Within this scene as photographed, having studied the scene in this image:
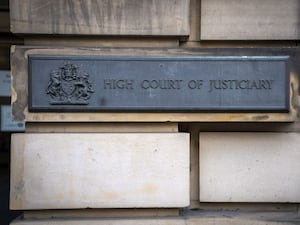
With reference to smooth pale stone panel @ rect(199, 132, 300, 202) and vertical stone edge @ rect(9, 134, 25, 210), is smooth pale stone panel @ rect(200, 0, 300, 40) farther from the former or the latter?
vertical stone edge @ rect(9, 134, 25, 210)

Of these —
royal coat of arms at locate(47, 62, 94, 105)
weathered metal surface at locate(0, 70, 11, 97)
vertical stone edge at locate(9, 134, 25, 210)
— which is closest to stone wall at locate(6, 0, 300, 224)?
vertical stone edge at locate(9, 134, 25, 210)

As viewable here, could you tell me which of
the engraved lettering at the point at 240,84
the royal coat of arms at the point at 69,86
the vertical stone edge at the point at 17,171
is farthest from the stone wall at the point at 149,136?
the engraved lettering at the point at 240,84

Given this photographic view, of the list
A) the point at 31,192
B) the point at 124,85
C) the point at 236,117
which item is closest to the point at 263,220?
the point at 236,117

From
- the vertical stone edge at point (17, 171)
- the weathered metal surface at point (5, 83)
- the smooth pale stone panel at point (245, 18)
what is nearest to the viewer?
the vertical stone edge at point (17, 171)

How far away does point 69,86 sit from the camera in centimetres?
398

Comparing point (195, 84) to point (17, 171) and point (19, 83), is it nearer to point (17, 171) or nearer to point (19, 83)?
point (19, 83)

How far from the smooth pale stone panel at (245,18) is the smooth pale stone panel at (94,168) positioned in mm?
1169

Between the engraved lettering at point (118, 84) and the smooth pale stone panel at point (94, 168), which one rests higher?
the engraved lettering at point (118, 84)

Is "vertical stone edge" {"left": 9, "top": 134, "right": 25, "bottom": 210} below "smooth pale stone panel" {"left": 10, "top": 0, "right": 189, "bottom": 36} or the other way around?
below

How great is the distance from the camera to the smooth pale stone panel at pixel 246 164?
415 centimetres

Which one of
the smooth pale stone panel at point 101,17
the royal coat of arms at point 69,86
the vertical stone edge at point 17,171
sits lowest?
the vertical stone edge at point 17,171

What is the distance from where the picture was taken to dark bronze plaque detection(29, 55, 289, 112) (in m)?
3.97

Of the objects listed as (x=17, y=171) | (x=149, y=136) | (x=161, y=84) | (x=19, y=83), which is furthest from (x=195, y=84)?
(x=17, y=171)

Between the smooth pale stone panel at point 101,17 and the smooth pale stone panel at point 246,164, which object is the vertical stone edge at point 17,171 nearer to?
the smooth pale stone panel at point 101,17
